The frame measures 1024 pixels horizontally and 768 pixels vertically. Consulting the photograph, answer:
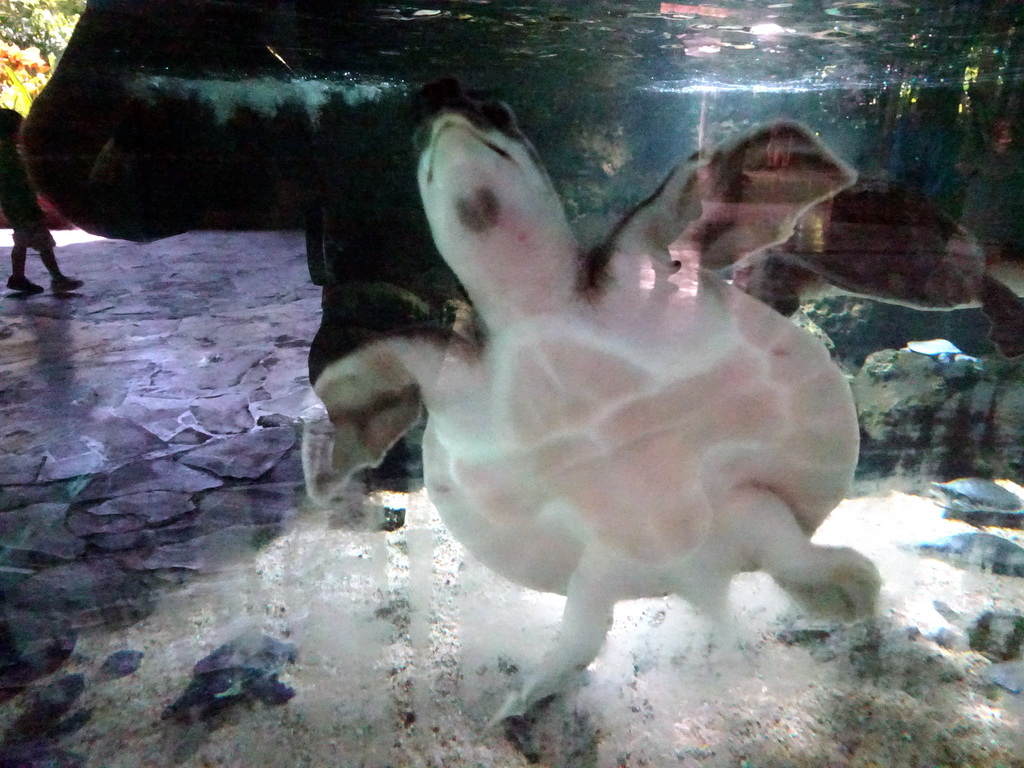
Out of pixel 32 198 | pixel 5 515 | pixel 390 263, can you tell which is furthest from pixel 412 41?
pixel 5 515

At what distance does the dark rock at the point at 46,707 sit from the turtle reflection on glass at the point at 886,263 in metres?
1.55

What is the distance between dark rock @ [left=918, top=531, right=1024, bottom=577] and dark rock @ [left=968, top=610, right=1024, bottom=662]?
0.17 metres

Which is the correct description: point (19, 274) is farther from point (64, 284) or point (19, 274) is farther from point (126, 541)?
point (126, 541)

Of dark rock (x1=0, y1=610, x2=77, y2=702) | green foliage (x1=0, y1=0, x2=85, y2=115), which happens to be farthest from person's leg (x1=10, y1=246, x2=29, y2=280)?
dark rock (x1=0, y1=610, x2=77, y2=702)

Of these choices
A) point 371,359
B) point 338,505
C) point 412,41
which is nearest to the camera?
point 371,359

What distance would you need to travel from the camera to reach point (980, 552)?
143cm

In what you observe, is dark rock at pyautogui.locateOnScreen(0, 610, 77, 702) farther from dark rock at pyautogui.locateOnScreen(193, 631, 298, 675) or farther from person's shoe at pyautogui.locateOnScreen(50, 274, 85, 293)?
person's shoe at pyautogui.locateOnScreen(50, 274, 85, 293)

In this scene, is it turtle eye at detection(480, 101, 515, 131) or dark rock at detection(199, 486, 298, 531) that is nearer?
turtle eye at detection(480, 101, 515, 131)

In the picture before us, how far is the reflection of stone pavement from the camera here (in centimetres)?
107

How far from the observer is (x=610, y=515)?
47.9 inches

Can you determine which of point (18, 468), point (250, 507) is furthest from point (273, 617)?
point (18, 468)

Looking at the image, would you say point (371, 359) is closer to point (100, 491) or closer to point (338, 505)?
point (338, 505)

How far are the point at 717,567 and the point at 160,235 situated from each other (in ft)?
4.38

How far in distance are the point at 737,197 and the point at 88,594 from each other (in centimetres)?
157
